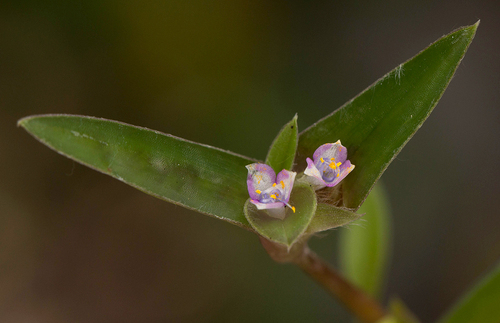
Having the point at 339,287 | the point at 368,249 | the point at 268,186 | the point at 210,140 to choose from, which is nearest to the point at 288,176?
the point at 268,186

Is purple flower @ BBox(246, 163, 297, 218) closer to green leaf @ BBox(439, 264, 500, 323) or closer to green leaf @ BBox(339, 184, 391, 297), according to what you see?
green leaf @ BBox(439, 264, 500, 323)

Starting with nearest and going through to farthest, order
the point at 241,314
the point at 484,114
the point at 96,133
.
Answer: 1. the point at 96,133
2. the point at 241,314
3. the point at 484,114

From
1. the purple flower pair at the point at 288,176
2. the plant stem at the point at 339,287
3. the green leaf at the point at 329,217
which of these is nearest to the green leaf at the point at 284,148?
the purple flower pair at the point at 288,176

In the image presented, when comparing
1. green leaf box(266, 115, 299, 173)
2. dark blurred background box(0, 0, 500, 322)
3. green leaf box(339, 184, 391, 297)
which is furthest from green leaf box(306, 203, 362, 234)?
dark blurred background box(0, 0, 500, 322)

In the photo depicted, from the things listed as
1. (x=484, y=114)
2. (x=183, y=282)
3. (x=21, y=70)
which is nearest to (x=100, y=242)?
(x=183, y=282)

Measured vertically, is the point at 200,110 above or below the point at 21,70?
below

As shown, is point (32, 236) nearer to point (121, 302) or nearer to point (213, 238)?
point (121, 302)

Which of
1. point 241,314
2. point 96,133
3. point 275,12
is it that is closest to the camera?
point 96,133
